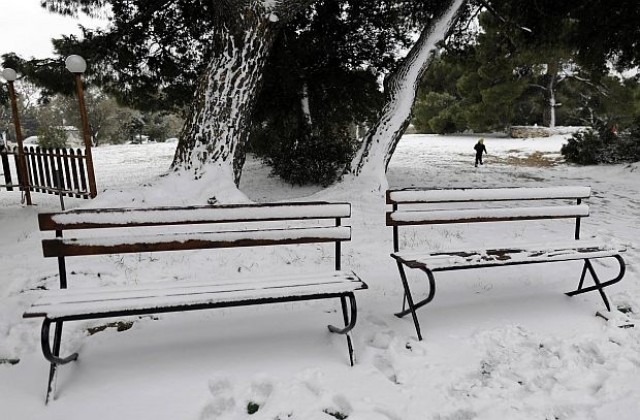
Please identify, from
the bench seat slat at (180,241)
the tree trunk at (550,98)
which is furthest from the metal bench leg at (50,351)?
the tree trunk at (550,98)

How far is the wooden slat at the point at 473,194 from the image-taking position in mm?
3604

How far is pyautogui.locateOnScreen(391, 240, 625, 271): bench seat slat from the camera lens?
3189 millimetres

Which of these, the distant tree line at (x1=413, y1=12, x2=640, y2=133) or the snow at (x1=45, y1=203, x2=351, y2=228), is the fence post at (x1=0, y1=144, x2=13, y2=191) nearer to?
the snow at (x1=45, y1=203, x2=351, y2=228)

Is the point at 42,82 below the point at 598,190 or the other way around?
the other way around

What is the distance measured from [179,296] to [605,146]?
665 inches

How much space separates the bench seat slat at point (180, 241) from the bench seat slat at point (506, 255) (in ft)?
1.98

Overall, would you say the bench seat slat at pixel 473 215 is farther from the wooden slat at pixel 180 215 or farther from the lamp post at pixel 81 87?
the lamp post at pixel 81 87

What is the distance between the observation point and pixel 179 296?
8.53ft

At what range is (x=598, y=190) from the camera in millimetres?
9625

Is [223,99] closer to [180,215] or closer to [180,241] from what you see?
[180,215]

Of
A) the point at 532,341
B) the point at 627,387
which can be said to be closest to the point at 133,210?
the point at 532,341

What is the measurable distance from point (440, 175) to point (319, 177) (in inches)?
168

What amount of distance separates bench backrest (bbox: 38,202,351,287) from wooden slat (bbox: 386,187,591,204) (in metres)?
0.59

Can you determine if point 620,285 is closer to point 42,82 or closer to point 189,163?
point 189,163
